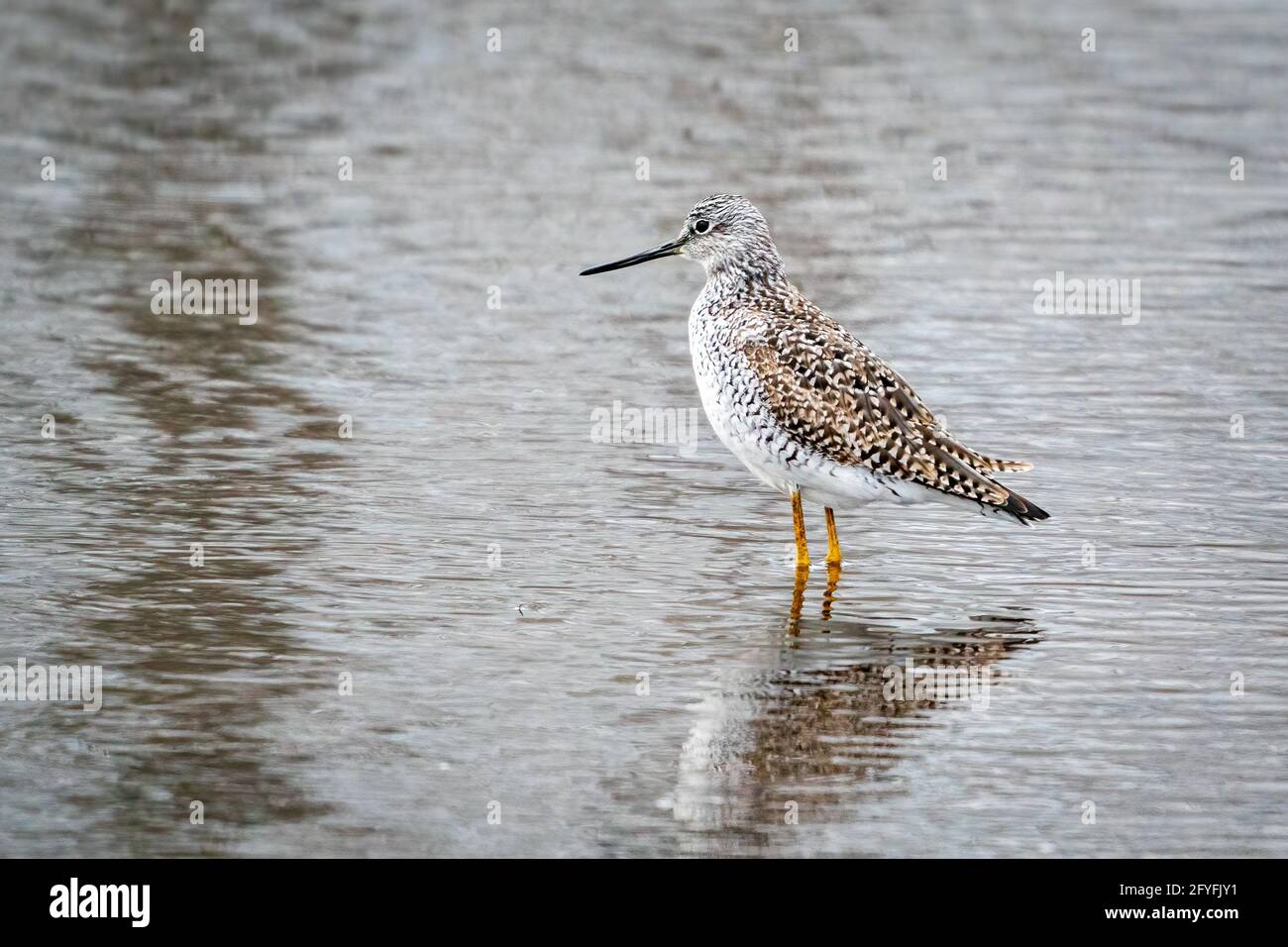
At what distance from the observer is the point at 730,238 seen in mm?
10953

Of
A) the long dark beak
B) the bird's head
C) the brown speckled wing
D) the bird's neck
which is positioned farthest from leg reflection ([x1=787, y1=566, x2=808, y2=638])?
the long dark beak

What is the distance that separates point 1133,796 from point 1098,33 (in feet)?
61.6

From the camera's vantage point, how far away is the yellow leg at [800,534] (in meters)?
10.3

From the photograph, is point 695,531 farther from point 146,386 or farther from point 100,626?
point 146,386

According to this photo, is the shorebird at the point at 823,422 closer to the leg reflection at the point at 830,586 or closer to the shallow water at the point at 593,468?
the leg reflection at the point at 830,586

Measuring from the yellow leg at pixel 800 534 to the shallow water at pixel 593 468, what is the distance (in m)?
0.11

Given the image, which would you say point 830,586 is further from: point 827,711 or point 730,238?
point 730,238

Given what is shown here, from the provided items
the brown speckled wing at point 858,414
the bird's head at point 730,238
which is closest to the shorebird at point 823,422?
the brown speckled wing at point 858,414

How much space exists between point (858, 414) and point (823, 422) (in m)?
0.17

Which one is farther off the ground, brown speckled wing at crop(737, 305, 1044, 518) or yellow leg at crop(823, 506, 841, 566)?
brown speckled wing at crop(737, 305, 1044, 518)

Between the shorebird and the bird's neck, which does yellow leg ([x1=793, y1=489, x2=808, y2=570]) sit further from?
the bird's neck

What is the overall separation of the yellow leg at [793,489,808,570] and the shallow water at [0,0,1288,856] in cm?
11

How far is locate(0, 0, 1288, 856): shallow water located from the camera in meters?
7.81

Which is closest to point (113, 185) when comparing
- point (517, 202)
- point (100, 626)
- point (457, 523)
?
point (517, 202)
